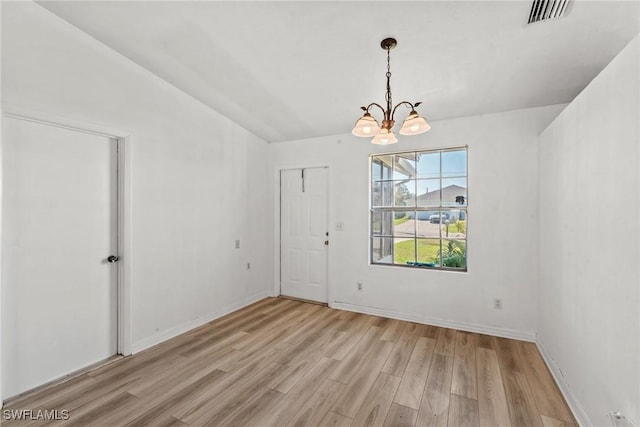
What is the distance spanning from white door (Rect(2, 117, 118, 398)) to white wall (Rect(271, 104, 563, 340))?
2.94m

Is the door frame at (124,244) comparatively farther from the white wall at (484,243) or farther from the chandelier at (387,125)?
the white wall at (484,243)

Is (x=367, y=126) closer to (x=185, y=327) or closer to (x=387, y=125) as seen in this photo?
(x=387, y=125)

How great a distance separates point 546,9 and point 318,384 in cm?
312

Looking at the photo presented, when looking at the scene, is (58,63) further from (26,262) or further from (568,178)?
(568,178)

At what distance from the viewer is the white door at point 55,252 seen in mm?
2105

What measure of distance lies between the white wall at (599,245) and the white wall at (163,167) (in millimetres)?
3649

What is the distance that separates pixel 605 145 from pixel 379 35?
63.5 inches

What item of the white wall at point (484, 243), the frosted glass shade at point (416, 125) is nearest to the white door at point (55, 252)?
the frosted glass shade at point (416, 125)

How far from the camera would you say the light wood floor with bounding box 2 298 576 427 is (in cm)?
193

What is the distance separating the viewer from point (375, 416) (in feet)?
6.37

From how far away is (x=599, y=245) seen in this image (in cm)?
168

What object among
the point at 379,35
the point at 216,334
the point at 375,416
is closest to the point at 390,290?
the point at 375,416

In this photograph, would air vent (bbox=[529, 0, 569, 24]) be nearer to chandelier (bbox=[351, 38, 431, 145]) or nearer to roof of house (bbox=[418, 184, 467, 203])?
chandelier (bbox=[351, 38, 431, 145])

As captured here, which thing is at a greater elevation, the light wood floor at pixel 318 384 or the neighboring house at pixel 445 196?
the neighboring house at pixel 445 196
